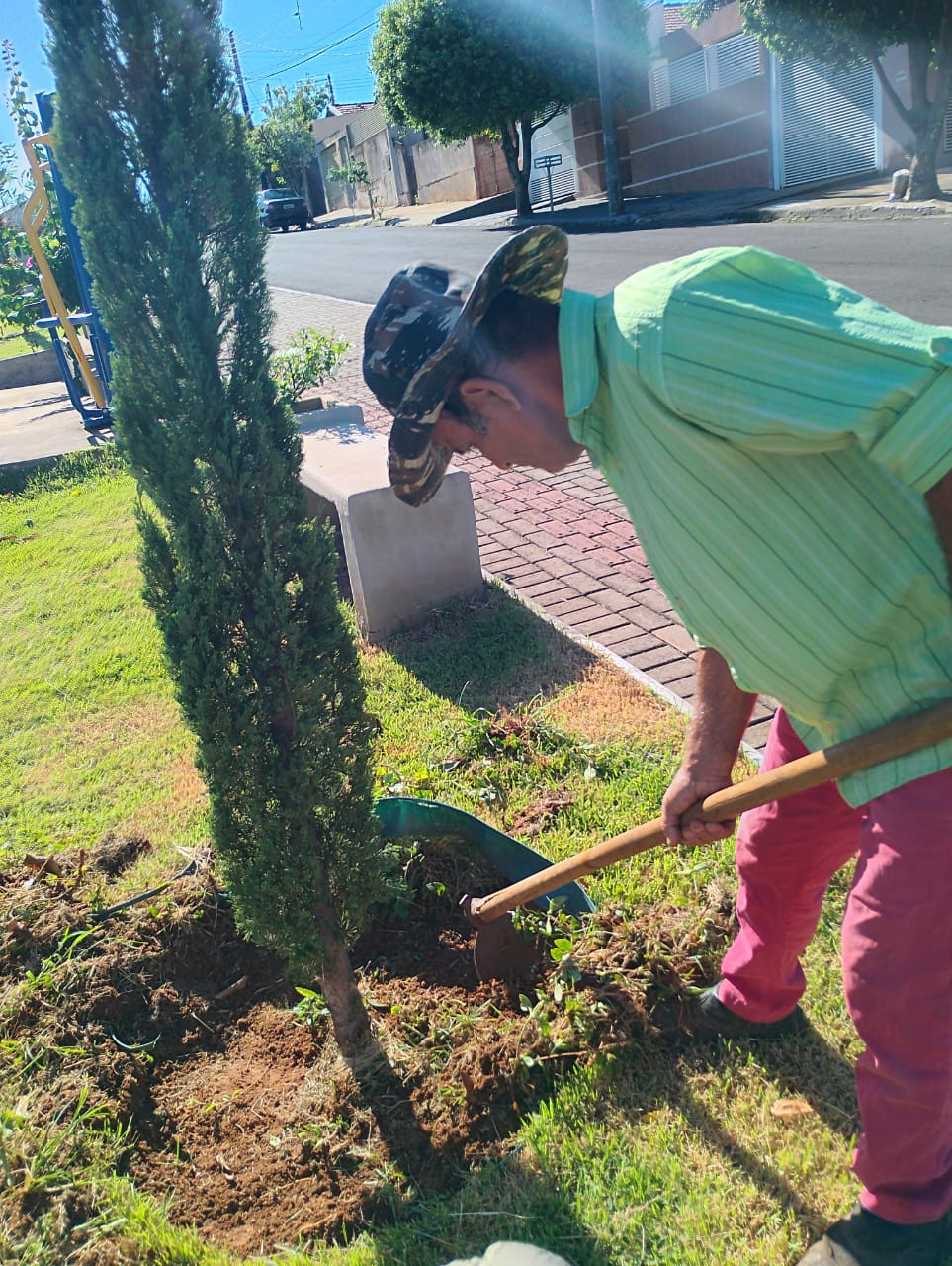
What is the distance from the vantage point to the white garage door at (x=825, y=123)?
2131 cm

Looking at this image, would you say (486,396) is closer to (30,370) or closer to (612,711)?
(612,711)

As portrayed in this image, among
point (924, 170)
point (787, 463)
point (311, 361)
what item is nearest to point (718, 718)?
point (787, 463)

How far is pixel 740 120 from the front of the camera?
80.8 ft

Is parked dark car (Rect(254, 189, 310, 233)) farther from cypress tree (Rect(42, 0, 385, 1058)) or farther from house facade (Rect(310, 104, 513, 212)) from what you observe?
cypress tree (Rect(42, 0, 385, 1058))

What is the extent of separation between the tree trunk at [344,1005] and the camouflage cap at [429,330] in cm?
124

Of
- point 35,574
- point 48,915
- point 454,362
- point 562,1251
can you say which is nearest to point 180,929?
point 48,915

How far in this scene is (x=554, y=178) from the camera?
35031 millimetres

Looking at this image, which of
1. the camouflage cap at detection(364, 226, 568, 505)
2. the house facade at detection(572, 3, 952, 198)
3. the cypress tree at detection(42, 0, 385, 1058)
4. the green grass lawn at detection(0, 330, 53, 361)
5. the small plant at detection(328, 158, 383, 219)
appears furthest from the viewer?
the small plant at detection(328, 158, 383, 219)

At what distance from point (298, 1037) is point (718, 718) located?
1548 millimetres

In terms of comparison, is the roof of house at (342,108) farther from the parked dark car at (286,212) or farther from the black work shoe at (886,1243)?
the black work shoe at (886,1243)

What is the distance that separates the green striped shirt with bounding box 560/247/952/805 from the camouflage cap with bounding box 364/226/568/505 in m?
0.13

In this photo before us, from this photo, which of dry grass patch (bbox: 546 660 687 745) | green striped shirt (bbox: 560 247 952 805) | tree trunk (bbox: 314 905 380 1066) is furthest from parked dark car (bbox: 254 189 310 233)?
green striped shirt (bbox: 560 247 952 805)

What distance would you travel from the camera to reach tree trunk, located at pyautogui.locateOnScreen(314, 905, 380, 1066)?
2.70m

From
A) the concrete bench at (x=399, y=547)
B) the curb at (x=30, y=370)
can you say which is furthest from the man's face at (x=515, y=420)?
the curb at (x=30, y=370)
